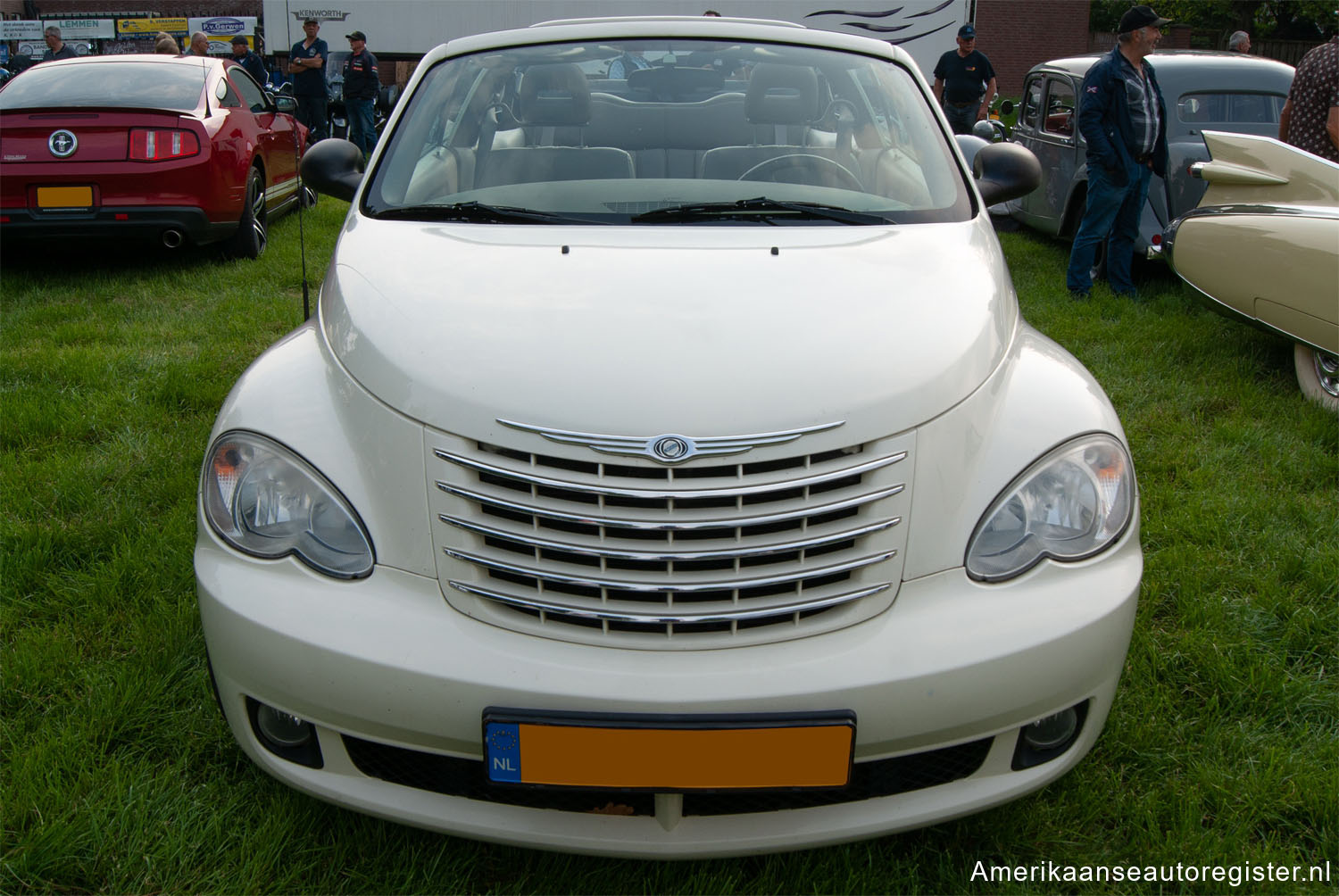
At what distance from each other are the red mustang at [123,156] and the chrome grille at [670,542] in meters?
4.82

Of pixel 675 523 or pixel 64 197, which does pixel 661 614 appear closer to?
pixel 675 523

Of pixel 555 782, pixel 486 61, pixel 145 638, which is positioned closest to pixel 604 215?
pixel 486 61

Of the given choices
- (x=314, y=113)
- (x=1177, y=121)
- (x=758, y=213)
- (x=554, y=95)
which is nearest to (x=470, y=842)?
(x=758, y=213)

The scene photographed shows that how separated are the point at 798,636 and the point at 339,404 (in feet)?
3.09

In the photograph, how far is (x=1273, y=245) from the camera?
420 centimetres

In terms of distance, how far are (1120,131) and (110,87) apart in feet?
20.2

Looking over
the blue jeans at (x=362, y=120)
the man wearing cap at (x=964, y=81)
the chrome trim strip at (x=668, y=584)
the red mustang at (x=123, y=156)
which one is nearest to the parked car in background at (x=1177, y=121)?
the man wearing cap at (x=964, y=81)

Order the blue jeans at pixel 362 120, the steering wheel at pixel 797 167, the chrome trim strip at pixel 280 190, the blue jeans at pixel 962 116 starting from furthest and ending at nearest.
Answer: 1. the blue jeans at pixel 362 120
2. the blue jeans at pixel 962 116
3. the chrome trim strip at pixel 280 190
4. the steering wheel at pixel 797 167

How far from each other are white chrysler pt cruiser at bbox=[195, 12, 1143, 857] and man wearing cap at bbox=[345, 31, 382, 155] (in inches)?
430

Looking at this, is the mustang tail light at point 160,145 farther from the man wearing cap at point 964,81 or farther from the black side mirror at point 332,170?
the man wearing cap at point 964,81

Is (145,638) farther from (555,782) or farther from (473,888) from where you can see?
(555,782)

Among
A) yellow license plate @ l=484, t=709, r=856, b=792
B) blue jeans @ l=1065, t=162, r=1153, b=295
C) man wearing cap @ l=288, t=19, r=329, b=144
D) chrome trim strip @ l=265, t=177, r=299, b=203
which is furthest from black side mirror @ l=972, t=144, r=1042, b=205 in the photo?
man wearing cap @ l=288, t=19, r=329, b=144

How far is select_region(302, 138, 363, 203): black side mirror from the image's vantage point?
309 cm

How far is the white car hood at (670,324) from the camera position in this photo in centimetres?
175
